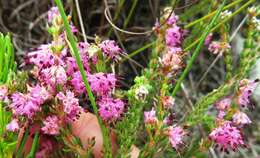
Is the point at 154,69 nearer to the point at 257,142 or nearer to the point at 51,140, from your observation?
the point at 51,140

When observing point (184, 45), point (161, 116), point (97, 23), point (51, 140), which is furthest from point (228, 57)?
point (97, 23)

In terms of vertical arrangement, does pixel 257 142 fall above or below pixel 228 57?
below

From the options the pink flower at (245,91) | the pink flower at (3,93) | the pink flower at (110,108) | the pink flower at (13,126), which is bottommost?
the pink flower at (245,91)

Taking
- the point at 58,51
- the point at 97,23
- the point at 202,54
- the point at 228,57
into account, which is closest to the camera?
the point at 58,51

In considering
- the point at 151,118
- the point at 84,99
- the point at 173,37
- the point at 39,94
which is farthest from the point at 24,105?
the point at 173,37

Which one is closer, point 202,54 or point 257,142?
point 257,142

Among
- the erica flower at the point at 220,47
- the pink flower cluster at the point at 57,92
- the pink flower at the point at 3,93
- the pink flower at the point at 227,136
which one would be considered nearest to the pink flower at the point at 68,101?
the pink flower cluster at the point at 57,92

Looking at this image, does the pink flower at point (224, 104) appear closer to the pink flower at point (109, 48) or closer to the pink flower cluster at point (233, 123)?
the pink flower cluster at point (233, 123)

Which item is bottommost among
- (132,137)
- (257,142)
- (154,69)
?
(257,142)
